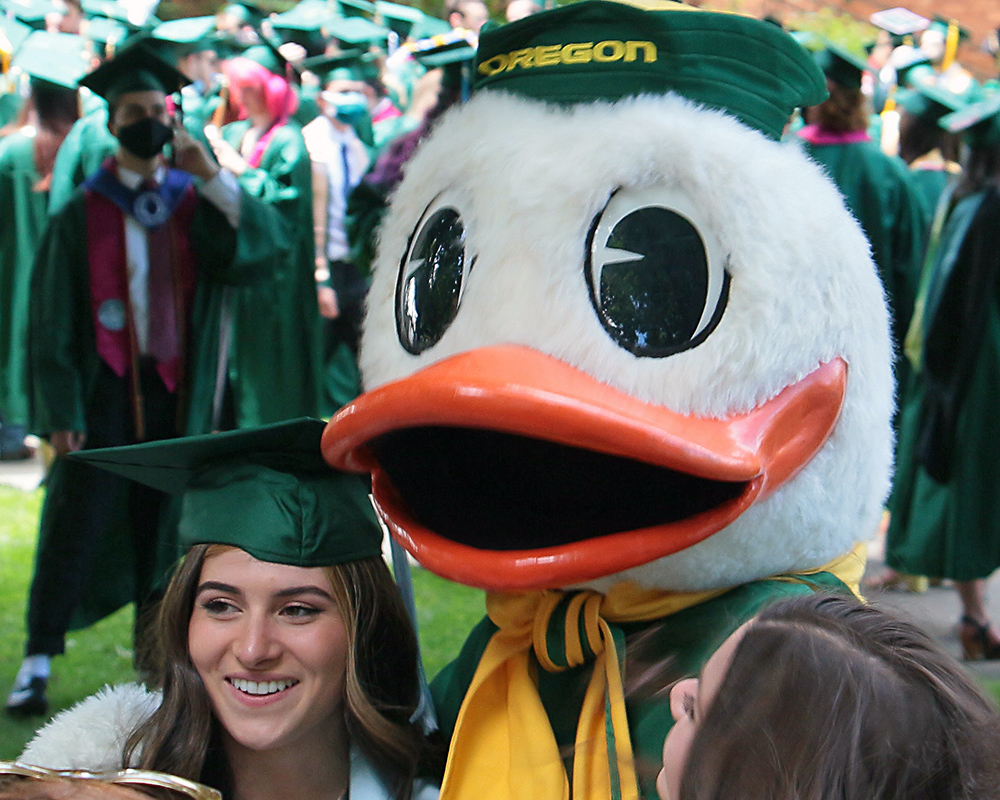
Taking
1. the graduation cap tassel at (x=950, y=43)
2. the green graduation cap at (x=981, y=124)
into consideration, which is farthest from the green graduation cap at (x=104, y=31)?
the graduation cap tassel at (x=950, y=43)

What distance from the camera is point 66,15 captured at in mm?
7336

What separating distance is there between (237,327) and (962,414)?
8.68 ft

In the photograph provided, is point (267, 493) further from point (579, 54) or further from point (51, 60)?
point (51, 60)

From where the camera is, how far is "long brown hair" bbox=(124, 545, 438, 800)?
6.09 feet

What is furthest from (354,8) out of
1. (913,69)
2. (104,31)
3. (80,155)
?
(80,155)

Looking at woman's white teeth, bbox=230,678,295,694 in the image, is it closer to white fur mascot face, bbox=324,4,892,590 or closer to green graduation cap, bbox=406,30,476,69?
white fur mascot face, bbox=324,4,892,590

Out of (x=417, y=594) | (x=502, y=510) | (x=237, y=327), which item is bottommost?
(x=417, y=594)

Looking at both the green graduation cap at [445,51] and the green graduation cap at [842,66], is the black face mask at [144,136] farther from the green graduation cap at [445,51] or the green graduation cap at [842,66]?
the green graduation cap at [842,66]

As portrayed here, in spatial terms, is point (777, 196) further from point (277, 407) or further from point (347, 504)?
point (277, 407)

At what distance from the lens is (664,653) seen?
1.68m

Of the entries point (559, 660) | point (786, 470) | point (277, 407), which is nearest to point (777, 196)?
point (786, 470)

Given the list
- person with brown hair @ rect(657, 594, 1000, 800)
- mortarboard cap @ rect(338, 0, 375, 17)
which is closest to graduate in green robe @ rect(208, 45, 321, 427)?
person with brown hair @ rect(657, 594, 1000, 800)

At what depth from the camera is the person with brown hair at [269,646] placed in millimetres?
1812

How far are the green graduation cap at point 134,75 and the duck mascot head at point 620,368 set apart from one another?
2.00 meters
